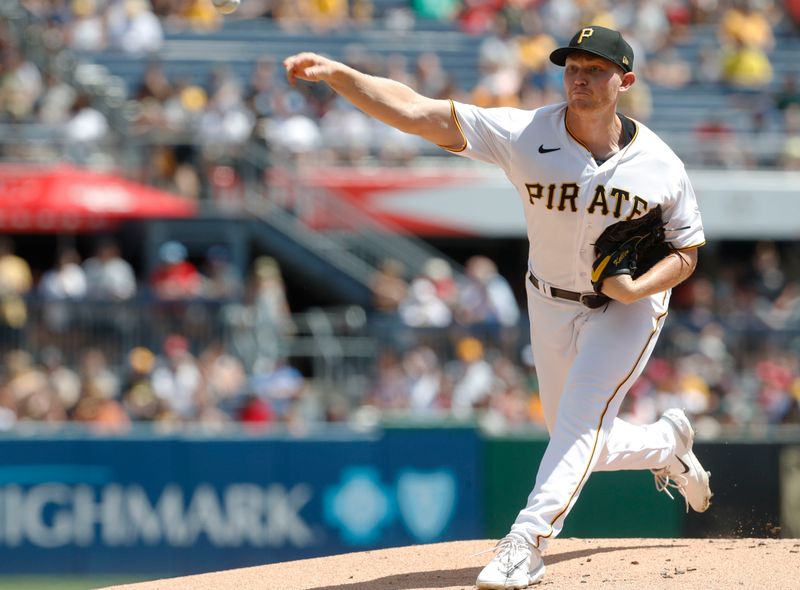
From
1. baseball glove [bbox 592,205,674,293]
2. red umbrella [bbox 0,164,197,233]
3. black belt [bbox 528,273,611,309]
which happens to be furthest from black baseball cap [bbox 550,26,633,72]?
red umbrella [bbox 0,164,197,233]

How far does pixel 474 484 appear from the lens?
1199 centimetres

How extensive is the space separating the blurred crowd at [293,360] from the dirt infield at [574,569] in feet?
19.5

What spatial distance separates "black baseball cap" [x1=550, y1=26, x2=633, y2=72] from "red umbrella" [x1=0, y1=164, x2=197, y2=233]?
9.88 metres

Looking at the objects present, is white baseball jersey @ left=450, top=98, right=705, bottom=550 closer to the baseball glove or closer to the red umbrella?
the baseball glove

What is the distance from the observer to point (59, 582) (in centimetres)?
1196

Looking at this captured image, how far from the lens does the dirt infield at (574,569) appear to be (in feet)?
19.8

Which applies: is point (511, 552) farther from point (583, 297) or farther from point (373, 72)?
point (373, 72)

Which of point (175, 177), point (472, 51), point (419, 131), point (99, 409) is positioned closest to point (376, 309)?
point (175, 177)

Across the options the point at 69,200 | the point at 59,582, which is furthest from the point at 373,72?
the point at 59,582

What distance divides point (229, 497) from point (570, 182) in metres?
6.77

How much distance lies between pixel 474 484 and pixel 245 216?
18.1ft

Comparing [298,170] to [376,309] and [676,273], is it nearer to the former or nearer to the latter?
[376,309]

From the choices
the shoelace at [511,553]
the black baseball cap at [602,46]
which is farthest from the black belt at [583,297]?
the shoelace at [511,553]

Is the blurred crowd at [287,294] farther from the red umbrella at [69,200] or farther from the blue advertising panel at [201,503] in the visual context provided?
the blue advertising panel at [201,503]
